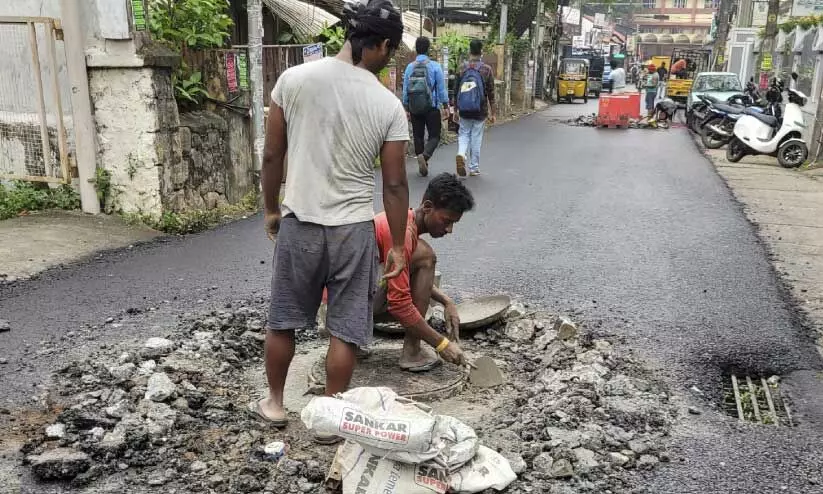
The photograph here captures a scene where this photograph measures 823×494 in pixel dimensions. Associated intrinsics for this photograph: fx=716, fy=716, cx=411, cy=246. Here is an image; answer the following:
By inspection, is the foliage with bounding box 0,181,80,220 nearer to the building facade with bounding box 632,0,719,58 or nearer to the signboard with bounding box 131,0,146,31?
the signboard with bounding box 131,0,146,31

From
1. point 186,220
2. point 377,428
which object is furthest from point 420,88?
point 377,428

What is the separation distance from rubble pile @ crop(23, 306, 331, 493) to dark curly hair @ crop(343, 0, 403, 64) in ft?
5.30

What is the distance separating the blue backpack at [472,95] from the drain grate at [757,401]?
6486mm

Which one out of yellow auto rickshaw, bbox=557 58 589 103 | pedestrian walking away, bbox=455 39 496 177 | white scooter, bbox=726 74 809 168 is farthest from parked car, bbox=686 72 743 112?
yellow auto rickshaw, bbox=557 58 589 103

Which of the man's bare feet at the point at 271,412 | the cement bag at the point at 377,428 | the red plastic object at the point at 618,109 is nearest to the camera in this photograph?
the cement bag at the point at 377,428

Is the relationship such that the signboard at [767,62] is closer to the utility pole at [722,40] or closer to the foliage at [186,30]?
the utility pole at [722,40]

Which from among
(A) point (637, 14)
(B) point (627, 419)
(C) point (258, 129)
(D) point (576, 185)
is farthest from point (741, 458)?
(A) point (637, 14)

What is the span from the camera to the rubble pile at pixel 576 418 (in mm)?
2762

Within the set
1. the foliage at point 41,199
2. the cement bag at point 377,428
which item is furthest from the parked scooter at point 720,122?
the cement bag at point 377,428

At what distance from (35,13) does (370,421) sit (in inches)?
242

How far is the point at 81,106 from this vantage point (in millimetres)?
6477

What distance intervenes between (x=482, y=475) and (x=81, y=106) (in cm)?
547

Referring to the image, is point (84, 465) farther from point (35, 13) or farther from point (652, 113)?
point (652, 113)

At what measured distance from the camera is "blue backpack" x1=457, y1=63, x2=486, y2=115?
977 cm
